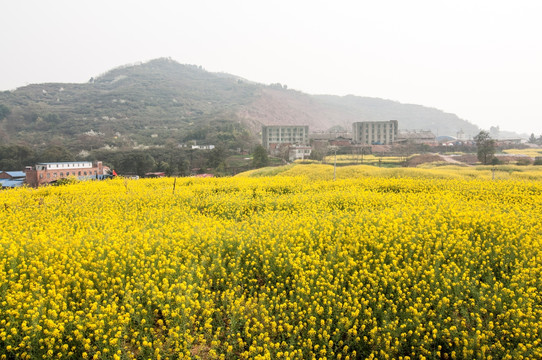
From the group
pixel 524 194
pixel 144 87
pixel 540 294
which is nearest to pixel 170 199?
pixel 540 294

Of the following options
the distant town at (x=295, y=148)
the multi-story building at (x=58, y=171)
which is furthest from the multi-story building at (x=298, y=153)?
the multi-story building at (x=58, y=171)

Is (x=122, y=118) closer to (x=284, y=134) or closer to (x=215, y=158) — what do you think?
(x=284, y=134)

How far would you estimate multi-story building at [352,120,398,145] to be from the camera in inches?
3772

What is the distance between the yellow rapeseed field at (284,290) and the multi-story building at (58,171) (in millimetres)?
35506

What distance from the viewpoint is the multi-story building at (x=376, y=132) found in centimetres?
9581

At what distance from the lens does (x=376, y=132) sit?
318ft

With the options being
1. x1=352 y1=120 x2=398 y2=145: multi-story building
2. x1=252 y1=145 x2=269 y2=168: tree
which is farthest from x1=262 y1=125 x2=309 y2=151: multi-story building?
x1=252 y1=145 x2=269 y2=168: tree

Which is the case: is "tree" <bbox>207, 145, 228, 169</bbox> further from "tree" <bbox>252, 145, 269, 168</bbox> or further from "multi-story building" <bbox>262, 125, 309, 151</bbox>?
"multi-story building" <bbox>262, 125, 309, 151</bbox>

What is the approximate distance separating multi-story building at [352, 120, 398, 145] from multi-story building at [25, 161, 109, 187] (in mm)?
67794

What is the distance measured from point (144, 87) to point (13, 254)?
20408 cm

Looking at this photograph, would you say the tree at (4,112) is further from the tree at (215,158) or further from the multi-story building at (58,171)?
the tree at (215,158)

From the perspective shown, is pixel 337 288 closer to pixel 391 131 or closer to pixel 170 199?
pixel 170 199

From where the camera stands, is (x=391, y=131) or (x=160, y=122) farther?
(x=160, y=122)

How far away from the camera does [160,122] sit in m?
130
